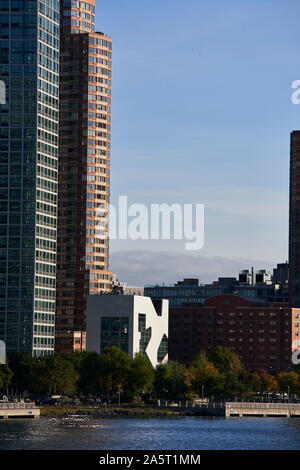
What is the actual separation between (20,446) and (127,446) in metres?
17.1

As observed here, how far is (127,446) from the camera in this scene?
196875 mm
